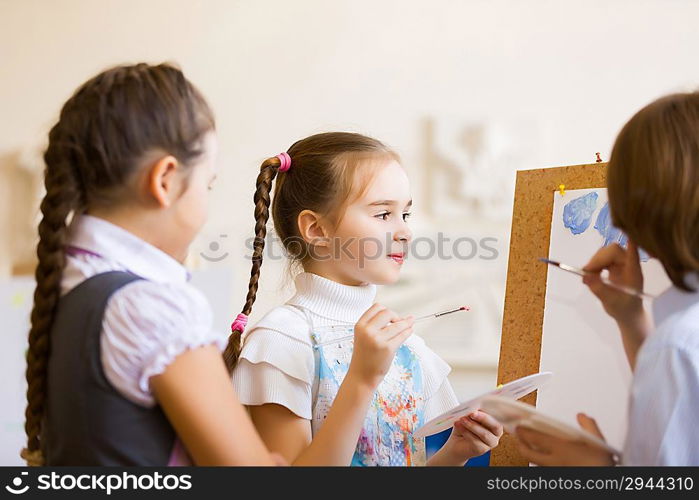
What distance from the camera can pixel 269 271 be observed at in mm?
2289

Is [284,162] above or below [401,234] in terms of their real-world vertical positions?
above

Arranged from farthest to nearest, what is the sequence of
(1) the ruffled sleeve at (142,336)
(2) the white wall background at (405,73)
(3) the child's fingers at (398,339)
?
(2) the white wall background at (405,73)
(3) the child's fingers at (398,339)
(1) the ruffled sleeve at (142,336)

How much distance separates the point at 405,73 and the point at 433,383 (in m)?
1.70

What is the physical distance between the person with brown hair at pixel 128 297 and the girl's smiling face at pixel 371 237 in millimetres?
395

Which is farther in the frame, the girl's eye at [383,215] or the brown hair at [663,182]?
the girl's eye at [383,215]

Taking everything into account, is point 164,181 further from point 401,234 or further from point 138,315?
point 401,234

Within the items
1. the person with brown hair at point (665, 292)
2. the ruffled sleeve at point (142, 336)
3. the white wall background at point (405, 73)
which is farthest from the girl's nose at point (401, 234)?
the white wall background at point (405, 73)

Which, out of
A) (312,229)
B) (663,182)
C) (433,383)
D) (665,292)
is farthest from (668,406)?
(312,229)

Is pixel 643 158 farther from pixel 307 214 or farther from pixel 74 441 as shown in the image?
pixel 74 441

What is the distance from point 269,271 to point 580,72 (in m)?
1.42

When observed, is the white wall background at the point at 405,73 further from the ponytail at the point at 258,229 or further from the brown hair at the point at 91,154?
the brown hair at the point at 91,154

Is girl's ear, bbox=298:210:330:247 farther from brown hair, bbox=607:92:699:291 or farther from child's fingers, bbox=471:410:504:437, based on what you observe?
brown hair, bbox=607:92:699:291

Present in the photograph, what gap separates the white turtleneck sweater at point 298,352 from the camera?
46.1 inches

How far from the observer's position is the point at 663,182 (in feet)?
2.84
